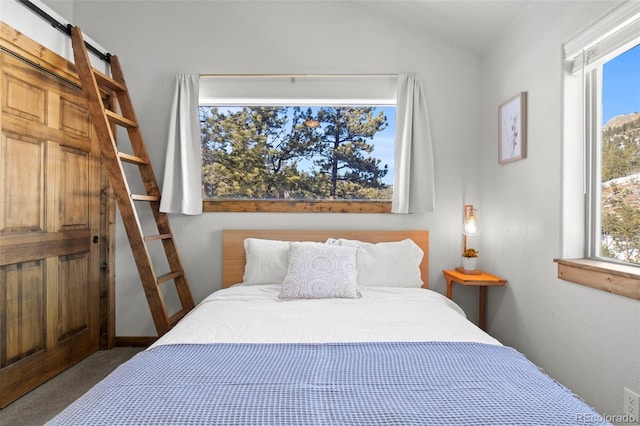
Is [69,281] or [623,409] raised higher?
[69,281]

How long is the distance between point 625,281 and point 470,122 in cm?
176

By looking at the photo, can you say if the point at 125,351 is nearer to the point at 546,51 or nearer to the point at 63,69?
the point at 63,69

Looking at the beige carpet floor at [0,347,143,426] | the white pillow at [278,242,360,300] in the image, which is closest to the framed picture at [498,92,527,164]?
the white pillow at [278,242,360,300]

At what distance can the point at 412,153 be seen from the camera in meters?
2.93

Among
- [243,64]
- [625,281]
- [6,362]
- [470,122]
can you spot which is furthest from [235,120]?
[625,281]

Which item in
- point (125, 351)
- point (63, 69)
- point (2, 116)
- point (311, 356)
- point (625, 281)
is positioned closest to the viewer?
point (311, 356)

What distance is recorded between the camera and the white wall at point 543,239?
1717 mm

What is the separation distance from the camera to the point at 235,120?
10.2 ft

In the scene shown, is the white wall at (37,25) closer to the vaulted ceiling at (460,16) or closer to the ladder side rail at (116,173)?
the ladder side rail at (116,173)

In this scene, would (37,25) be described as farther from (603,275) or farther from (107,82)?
(603,275)

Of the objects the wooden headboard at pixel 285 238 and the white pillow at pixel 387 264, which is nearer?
Result: the white pillow at pixel 387 264

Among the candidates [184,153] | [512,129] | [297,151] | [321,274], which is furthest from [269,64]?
[512,129]

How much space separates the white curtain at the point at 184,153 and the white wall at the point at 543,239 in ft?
7.36

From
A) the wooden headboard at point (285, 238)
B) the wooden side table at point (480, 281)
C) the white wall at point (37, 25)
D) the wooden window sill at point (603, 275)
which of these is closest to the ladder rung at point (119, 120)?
the white wall at point (37, 25)
